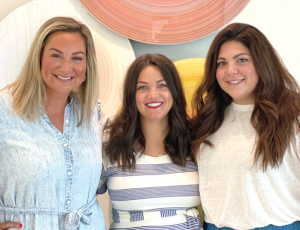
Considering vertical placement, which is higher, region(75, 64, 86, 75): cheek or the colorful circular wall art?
the colorful circular wall art

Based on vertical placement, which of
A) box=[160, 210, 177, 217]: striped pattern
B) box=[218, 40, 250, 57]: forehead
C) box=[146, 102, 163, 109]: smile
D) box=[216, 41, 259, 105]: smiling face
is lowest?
box=[160, 210, 177, 217]: striped pattern

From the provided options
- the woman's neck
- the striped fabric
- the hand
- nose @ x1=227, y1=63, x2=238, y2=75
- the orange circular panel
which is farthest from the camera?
the orange circular panel

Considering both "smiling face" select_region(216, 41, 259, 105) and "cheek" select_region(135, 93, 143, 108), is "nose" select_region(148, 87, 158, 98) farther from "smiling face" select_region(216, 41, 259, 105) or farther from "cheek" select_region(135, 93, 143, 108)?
"smiling face" select_region(216, 41, 259, 105)

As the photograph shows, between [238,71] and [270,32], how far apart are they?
0.72 meters

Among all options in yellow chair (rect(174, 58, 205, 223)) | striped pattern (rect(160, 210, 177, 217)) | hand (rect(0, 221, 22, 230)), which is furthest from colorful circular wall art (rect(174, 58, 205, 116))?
hand (rect(0, 221, 22, 230))

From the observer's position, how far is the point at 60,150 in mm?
1277

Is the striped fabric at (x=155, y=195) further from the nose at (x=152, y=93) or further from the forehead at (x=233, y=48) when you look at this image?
the forehead at (x=233, y=48)

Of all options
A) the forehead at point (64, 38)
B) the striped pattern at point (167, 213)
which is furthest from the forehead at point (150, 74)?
the striped pattern at point (167, 213)

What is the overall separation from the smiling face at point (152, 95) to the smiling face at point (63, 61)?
340 mm

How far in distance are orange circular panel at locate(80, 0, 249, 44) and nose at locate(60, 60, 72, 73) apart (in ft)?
1.81

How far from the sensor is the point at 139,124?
1.67 m

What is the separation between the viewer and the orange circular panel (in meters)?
1.73

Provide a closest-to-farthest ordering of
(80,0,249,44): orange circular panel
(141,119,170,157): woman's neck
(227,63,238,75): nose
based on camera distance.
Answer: (227,63,238,75): nose < (141,119,170,157): woman's neck < (80,0,249,44): orange circular panel

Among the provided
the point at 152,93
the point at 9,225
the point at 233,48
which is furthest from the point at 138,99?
the point at 9,225
